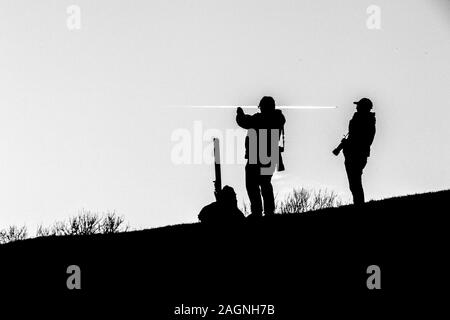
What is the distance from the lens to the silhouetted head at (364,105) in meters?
14.6

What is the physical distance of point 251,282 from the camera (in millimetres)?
10352

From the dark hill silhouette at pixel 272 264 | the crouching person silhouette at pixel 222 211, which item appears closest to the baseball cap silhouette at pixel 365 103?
the dark hill silhouette at pixel 272 264

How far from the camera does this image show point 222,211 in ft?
39.9

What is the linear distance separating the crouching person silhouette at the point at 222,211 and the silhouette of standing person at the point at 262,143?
74.2 inches

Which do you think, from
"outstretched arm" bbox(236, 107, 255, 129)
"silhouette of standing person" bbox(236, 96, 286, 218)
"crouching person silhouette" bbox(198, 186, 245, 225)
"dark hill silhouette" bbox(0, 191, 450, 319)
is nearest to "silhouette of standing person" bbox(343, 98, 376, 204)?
"dark hill silhouette" bbox(0, 191, 450, 319)

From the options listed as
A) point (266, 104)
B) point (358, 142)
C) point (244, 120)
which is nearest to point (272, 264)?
point (244, 120)

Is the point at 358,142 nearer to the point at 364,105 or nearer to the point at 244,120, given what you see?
the point at 364,105

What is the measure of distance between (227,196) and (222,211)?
0.99 ft

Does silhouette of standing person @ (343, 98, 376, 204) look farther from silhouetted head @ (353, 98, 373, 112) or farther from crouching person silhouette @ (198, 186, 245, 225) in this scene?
crouching person silhouette @ (198, 186, 245, 225)

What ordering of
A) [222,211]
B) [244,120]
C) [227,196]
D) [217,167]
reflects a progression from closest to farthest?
[227,196], [222,211], [244,120], [217,167]

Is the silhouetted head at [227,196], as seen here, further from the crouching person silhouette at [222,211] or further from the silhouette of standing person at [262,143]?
the silhouette of standing person at [262,143]
